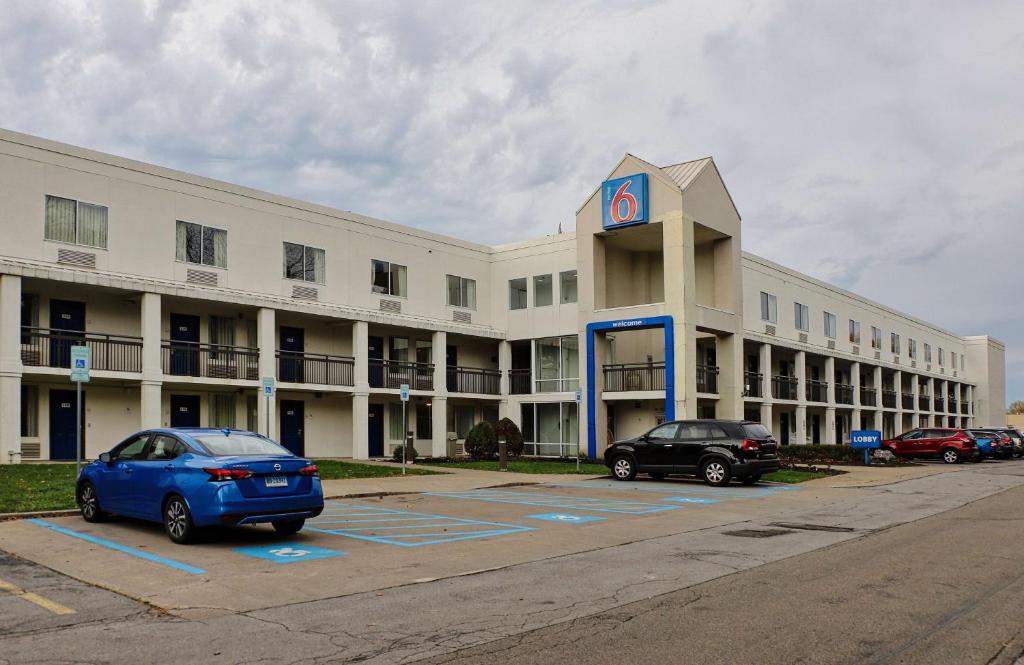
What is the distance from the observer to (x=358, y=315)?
33.5 meters

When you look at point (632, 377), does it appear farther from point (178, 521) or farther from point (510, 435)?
point (178, 521)

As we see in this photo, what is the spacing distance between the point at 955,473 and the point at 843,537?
Answer: 761 inches

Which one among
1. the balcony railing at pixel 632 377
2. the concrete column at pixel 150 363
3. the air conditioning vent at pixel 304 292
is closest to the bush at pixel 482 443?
the balcony railing at pixel 632 377

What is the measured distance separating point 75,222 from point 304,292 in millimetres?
8324

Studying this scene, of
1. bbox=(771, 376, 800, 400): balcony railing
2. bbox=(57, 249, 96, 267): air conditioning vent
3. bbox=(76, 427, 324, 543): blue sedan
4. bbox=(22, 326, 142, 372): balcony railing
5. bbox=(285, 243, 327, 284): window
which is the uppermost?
bbox=(285, 243, 327, 284): window

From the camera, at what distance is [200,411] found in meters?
31.1

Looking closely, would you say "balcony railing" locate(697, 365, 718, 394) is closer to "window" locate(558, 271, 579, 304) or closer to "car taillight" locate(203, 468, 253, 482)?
"window" locate(558, 271, 579, 304)

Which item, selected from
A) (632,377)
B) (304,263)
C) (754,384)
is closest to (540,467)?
(632,377)

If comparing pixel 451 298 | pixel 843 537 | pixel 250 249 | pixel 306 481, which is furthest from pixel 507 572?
pixel 451 298

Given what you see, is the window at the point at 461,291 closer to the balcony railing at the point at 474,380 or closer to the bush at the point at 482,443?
the balcony railing at the point at 474,380

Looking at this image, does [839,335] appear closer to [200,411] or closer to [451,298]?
[451,298]

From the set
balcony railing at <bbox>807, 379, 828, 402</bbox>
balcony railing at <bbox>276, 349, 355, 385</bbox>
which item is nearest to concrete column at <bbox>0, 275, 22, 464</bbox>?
balcony railing at <bbox>276, 349, 355, 385</bbox>

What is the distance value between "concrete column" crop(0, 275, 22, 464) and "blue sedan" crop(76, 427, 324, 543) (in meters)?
13.0

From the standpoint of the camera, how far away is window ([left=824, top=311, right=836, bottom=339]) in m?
51.1
